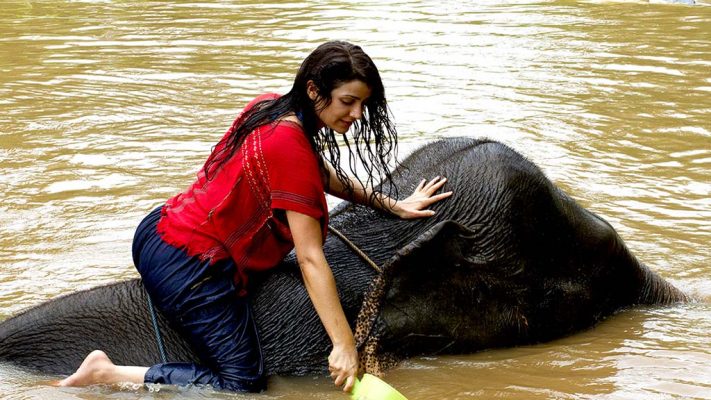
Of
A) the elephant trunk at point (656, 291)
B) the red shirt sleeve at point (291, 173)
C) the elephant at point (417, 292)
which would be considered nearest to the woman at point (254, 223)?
the red shirt sleeve at point (291, 173)

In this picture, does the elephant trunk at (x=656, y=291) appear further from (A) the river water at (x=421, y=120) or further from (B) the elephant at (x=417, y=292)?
(B) the elephant at (x=417, y=292)

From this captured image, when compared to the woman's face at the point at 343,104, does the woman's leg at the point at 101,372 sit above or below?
below

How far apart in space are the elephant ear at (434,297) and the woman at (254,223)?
0.68 feet

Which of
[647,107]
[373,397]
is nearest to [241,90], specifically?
[647,107]

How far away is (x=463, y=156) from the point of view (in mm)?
4348

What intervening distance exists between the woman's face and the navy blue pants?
0.68 meters

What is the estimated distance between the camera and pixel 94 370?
12.9ft

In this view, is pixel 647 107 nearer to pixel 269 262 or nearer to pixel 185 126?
pixel 185 126

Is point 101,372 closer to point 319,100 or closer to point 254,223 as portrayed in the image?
point 254,223

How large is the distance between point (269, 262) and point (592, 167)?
3798 millimetres

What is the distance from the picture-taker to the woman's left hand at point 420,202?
4.20 m

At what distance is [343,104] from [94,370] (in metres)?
1.34

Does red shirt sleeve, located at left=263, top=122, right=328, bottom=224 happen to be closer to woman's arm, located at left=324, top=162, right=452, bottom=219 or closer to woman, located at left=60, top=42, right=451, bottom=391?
woman, located at left=60, top=42, right=451, bottom=391

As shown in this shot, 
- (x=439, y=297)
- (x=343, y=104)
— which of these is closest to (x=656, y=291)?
(x=439, y=297)
